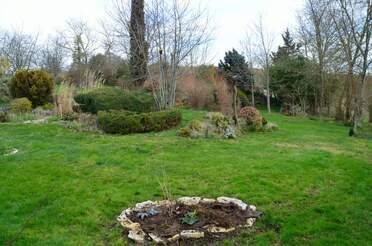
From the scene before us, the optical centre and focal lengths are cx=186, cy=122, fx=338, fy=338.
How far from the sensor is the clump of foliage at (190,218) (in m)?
3.31

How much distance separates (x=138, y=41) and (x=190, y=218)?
7.79m

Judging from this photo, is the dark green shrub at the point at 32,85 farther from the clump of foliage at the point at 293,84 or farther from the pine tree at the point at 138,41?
the clump of foliage at the point at 293,84

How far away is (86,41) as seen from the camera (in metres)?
24.3

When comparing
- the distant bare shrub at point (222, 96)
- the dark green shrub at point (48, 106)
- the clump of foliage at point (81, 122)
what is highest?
the distant bare shrub at point (222, 96)

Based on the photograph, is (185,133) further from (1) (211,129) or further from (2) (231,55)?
(2) (231,55)

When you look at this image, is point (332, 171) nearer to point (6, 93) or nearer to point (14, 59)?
point (6, 93)

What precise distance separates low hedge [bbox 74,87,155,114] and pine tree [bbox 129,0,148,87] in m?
1.25

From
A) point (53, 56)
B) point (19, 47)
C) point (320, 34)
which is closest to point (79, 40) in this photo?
point (53, 56)

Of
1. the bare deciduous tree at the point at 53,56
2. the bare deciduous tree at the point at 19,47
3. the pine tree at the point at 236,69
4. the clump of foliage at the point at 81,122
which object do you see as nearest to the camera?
the clump of foliage at the point at 81,122

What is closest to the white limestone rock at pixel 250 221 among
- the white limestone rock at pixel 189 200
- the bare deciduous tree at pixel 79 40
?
the white limestone rock at pixel 189 200

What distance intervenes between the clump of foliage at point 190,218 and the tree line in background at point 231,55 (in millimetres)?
5622

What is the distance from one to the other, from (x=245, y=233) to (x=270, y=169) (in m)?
2.12

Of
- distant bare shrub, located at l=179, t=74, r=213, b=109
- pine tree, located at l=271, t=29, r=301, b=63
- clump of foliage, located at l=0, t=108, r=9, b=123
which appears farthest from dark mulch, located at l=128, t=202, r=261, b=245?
pine tree, located at l=271, t=29, r=301, b=63

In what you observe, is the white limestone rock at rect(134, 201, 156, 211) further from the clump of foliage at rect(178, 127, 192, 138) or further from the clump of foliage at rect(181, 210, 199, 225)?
the clump of foliage at rect(178, 127, 192, 138)
